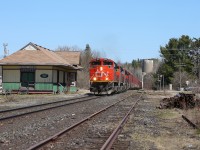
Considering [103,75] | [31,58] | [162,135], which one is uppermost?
[31,58]

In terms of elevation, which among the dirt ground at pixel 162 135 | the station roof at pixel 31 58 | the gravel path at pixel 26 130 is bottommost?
the dirt ground at pixel 162 135

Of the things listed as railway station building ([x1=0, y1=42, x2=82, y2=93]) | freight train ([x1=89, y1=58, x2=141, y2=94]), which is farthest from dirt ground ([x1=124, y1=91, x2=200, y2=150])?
railway station building ([x1=0, y1=42, x2=82, y2=93])

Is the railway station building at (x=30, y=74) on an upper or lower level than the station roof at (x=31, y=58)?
lower

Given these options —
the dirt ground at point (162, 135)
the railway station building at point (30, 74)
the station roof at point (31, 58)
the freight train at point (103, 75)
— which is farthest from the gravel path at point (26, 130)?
the station roof at point (31, 58)

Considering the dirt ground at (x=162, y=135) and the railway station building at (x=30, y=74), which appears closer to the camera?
the dirt ground at (x=162, y=135)

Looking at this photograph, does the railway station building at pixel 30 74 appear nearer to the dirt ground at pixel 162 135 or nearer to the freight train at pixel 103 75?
the freight train at pixel 103 75

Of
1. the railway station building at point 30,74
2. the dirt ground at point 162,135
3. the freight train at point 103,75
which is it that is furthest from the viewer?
the railway station building at point 30,74

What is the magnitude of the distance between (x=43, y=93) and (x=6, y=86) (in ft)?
13.9

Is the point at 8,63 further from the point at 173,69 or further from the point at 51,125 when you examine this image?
the point at 173,69

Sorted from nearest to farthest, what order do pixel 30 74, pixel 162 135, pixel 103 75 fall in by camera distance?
pixel 162 135 < pixel 103 75 < pixel 30 74

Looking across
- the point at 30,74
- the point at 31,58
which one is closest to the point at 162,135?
the point at 30,74

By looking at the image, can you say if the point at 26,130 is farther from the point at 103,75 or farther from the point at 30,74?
the point at 30,74

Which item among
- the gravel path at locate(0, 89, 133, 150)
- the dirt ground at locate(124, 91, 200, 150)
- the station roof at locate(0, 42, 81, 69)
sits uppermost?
the station roof at locate(0, 42, 81, 69)

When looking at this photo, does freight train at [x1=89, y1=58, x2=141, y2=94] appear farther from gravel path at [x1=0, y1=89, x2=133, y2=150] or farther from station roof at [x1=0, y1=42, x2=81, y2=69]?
gravel path at [x1=0, y1=89, x2=133, y2=150]
